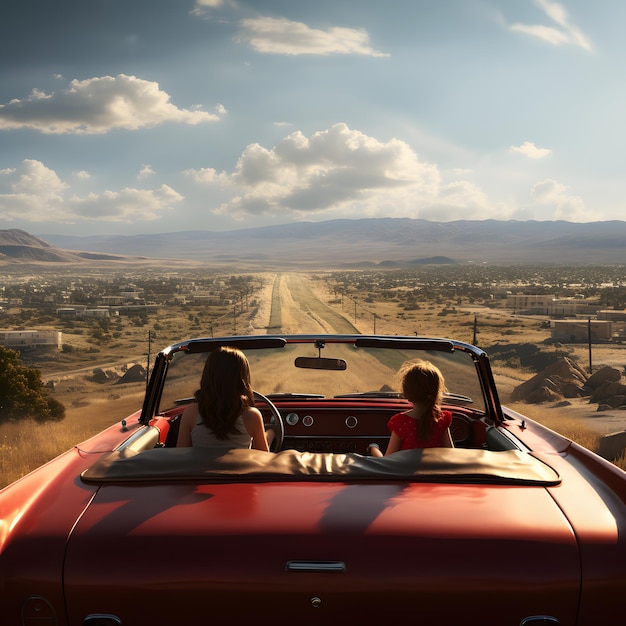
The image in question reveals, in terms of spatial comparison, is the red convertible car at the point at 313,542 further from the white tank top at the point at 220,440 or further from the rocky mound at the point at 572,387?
the rocky mound at the point at 572,387

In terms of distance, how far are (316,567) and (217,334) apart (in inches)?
1453

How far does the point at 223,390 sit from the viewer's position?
3598 millimetres

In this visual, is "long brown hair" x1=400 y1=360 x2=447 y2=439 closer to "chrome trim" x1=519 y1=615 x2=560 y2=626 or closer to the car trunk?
the car trunk

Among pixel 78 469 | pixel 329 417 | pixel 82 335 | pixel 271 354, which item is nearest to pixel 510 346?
pixel 271 354

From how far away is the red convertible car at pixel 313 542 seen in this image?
7.61 ft

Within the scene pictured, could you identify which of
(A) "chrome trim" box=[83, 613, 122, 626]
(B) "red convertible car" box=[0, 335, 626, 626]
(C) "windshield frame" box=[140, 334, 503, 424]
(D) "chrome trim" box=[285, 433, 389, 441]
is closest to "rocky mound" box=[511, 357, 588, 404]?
(D) "chrome trim" box=[285, 433, 389, 441]

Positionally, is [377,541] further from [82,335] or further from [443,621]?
[82,335]

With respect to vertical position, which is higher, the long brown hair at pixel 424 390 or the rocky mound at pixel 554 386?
the long brown hair at pixel 424 390

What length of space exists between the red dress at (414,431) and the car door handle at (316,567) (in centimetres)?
157

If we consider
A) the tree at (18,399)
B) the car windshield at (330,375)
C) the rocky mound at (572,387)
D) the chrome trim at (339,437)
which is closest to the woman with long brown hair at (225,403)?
the chrome trim at (339,437)

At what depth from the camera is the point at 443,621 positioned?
7.59 feet

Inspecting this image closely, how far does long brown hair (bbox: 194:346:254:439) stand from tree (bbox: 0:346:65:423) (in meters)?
16.8

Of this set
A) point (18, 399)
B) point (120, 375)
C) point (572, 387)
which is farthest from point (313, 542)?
point (120, 375)

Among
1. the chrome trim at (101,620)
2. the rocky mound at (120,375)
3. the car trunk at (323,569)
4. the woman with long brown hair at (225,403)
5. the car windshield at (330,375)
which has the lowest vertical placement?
the rocky mound at (120,375)
